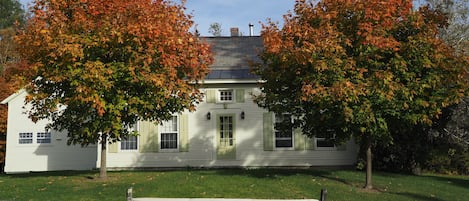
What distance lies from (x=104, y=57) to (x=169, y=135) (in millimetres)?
7215

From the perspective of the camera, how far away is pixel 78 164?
22641 mm

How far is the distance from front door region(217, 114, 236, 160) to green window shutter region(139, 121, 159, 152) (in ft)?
9.14

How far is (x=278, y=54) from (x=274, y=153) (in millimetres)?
7303

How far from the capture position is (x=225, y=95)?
17828 mm

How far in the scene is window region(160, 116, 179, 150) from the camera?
17.8 m

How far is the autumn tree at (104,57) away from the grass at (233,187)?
1651 mm

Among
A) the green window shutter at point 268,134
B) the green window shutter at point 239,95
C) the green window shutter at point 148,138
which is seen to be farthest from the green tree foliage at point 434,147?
the green window shutter at point 148,138

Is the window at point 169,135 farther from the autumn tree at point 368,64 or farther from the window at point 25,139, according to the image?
the window at point 25,139

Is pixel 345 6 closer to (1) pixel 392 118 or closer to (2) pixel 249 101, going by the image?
(1) pixel 392 118

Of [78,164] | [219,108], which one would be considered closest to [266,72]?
[219,108]

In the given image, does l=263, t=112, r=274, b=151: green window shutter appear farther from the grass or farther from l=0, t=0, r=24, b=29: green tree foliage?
l=0, t=0, r=24, b=29: green tree foliage

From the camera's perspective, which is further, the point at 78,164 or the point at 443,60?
the point at 78,164

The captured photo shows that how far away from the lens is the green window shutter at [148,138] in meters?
17.8

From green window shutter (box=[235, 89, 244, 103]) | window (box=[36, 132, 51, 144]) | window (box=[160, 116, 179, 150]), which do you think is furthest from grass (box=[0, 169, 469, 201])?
window (box=[36, 132, 51, 144])
